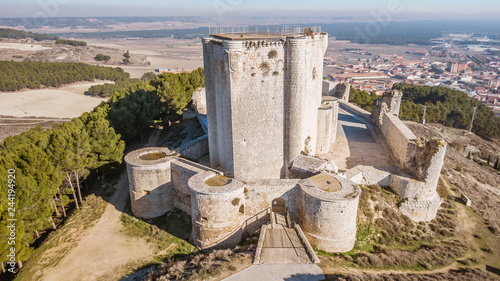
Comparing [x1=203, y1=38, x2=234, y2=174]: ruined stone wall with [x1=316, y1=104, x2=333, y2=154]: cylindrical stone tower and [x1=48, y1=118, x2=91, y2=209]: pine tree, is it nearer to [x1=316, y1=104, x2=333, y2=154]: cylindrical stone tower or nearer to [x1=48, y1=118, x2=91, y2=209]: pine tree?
[x1=316, y1=104, x2=333, y2=154]: cylindrical stone tower

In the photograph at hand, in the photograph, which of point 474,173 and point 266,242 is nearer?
point 266,242

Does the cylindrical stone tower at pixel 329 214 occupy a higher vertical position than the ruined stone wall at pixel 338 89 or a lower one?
lower

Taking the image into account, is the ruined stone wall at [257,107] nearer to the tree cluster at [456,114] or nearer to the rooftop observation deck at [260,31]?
the rooftop observation deck at [260,31]

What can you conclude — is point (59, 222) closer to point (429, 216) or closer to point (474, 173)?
point (429, 216)

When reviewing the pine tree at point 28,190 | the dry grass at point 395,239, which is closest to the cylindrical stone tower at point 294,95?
the dry grass at point 395,239

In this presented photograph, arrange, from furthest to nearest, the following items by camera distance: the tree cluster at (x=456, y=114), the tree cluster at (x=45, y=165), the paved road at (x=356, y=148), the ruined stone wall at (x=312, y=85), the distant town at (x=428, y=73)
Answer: the distant town at (x=428, y=73), the tree cluster at (x=456, y=114), the paved road at (x=356, y=148), the ruined stone wall at (x=312, y=85), the tree cluster at (x=45, y=165)

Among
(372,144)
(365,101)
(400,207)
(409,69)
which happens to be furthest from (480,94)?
(400,207)

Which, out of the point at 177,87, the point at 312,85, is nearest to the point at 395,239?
the point at 312,85
